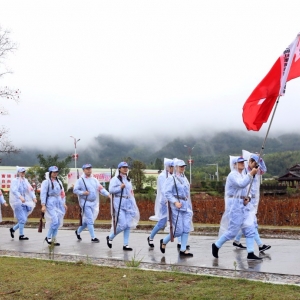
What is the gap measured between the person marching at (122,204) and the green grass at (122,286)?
3.44 m

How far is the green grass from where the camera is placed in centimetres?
698

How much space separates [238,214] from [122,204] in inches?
138

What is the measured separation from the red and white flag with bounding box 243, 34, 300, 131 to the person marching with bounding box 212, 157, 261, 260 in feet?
3.25

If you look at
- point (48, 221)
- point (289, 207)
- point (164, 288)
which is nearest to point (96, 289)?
point (164, 288)

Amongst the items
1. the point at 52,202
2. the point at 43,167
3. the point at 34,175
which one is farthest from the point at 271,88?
the point at 34,175

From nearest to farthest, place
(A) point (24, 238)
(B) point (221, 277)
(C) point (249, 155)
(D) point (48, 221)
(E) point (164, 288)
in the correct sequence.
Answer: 1. (E) point (164, 288)
2. (B) point (221, 277)
3. (C) point (249, 155)
4. (D) point (48, 221)
5. (A) point (24, 238)

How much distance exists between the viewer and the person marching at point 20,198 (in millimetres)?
16500

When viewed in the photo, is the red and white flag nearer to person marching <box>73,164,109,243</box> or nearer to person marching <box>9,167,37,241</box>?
person marching <box>73,164,109,243</box>

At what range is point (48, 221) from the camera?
47.4ft

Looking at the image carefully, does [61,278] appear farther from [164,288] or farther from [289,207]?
[289,207]

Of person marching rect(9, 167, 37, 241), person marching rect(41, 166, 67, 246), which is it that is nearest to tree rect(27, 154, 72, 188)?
person marching rect(9, 167, 37, 241)

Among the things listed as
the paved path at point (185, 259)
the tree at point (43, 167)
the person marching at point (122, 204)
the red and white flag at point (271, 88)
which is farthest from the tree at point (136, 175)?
the red and white flag at point (271, 88)

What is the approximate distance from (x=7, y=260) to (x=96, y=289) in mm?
3658

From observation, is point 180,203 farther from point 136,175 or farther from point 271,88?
point 136,175
